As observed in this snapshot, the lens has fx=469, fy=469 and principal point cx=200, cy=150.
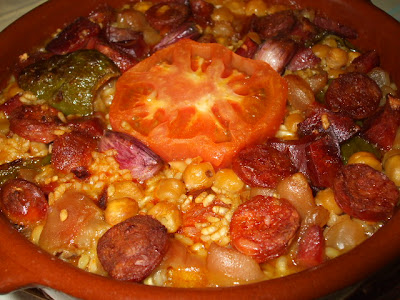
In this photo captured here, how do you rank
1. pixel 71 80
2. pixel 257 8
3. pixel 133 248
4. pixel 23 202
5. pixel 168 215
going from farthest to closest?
1. pixel 257 8
2. pixel 71 80
3. pixel 23 202
4. pixel 168 215
5. pixel 133 248

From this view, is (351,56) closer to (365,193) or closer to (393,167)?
(393,167)

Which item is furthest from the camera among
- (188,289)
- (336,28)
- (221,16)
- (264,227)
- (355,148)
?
(221,16)

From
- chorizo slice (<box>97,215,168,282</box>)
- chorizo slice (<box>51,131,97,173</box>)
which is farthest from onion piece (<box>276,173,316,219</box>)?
chorizo slice (<box>51,131,97,173</box>)

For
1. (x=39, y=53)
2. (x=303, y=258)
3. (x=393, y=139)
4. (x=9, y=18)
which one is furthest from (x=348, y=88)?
(x=9, y=18)

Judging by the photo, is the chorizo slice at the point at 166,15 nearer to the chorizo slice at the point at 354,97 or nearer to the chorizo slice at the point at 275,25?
the chorizo slice at the point at 275,25

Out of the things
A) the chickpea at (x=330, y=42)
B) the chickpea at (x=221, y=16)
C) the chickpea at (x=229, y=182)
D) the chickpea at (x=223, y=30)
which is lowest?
the chickpea at (x=229, y=182)

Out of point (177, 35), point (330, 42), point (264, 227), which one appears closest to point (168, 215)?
point (264, 227)

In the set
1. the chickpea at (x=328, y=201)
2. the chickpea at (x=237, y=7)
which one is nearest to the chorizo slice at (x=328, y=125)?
the chickpea at (x=328, y=201)
